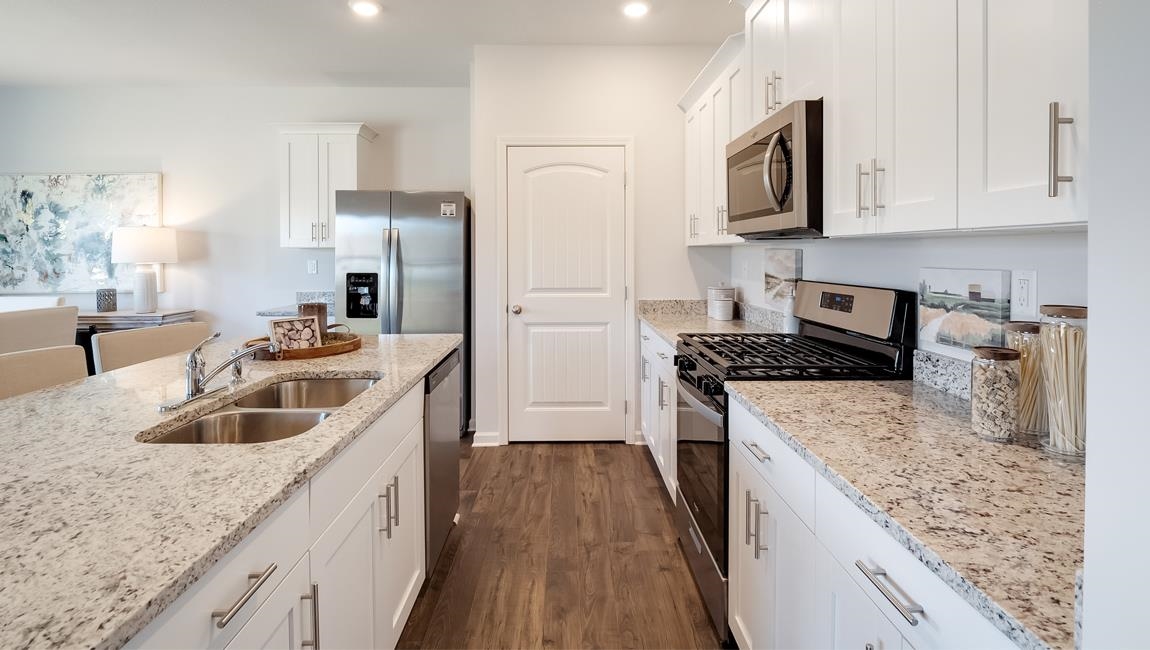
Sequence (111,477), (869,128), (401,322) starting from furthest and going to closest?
(401,322)
(869,128)
(111,477)

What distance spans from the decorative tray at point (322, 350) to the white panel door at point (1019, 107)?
2.04m

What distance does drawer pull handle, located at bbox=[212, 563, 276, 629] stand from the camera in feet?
2.73

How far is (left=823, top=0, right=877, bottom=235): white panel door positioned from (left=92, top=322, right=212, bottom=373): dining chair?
8.43 feet

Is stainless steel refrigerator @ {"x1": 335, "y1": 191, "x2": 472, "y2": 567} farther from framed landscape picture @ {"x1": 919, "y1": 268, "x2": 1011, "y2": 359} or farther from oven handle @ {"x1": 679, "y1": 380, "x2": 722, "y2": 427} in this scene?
framed landscape picture @ {"x1": 919, "y1": 268, "x2": 1011, "y2": 359}

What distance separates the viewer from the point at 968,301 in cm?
166

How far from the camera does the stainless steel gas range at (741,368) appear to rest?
188 cm

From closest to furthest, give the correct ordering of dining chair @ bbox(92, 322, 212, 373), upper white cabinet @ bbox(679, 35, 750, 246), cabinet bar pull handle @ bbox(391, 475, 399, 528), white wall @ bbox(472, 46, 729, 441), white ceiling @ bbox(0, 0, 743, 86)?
1. cabinet bar pull handle @ bbox(391, 475, 399, 528)
2. dining chair @ bbox(92, 322, 212, 373)
3. upper white cabinet @ bbox(679, 35, 750, 246)
4. white ceiling @ bbox(0, 0, 743, 86)
5. white wall @ bbox(472, 46, 729, 441)

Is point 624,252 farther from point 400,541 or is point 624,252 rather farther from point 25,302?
point 25,302

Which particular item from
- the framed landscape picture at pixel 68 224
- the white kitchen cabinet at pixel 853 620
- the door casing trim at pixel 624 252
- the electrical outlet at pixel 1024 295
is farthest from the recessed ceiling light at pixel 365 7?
the white kitchen cabinet at pixel 853 620

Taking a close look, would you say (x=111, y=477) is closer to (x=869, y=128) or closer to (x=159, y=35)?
(x=869, y=128)

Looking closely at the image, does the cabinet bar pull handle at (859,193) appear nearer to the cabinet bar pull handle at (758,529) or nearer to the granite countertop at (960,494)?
the granite countertop at (960,494)

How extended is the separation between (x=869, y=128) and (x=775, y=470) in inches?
34.7

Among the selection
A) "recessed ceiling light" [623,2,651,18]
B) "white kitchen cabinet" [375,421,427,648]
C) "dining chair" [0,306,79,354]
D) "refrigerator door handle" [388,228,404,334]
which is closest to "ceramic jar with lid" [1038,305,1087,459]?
"white kitchen cabinet" [375,421,427,648]

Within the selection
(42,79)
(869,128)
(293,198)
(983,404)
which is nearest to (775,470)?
(983,404)
